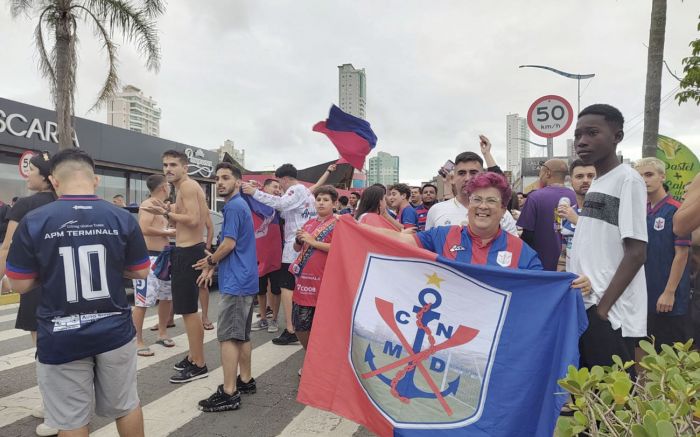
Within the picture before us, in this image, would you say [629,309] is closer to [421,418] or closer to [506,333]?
[506,333]

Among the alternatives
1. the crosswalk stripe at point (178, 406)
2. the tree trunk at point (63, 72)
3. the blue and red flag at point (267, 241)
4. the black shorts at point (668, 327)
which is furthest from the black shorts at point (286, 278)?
the tree trunk at point (63, 72)

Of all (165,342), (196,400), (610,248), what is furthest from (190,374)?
(610,248)

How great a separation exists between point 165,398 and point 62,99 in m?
11.0

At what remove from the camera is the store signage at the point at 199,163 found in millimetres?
22328

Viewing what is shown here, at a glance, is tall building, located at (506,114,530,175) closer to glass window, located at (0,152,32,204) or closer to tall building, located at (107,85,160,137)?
glass window, located at (0,152,32,204)

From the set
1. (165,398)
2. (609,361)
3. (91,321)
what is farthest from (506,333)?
(165,398)

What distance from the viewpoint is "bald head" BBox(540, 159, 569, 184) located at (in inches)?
171

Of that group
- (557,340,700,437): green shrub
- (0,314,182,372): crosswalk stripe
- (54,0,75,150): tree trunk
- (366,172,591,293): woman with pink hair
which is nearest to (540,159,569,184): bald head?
(366,172,591,293): woman with pink hair

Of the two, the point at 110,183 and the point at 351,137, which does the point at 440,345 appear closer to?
the point at 351,137

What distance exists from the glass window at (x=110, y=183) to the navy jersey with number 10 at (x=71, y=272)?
1733cm

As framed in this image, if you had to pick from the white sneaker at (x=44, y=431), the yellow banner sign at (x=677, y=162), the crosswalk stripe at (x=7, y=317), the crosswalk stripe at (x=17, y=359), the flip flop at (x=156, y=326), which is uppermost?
the yellow banner sign at (x=677, y=162)

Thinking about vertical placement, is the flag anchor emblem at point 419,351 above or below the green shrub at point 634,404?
below

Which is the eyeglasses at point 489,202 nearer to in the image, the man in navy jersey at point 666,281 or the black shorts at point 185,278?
the man in navy jersey at point 666,281

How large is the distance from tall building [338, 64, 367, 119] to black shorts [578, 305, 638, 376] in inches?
1352
